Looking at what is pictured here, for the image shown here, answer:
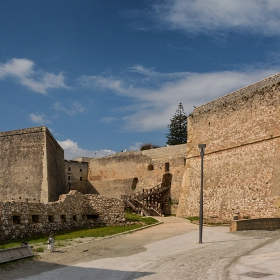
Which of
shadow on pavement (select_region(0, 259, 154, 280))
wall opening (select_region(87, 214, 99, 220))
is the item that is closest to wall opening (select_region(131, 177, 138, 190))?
wall opening (select_region(87, 214, 99, 220))

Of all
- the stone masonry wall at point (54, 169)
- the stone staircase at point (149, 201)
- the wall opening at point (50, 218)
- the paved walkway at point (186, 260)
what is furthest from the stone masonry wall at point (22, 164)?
the paved walkway at point (186, 260)

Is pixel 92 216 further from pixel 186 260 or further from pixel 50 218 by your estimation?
pixel 186 260

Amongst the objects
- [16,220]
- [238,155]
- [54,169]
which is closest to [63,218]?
[16,220]

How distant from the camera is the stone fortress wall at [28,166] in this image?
2264 cm

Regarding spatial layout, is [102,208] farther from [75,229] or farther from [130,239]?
[130,239]

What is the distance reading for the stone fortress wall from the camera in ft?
74.3

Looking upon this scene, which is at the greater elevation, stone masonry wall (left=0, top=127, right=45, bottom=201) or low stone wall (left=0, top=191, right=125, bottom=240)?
stone masonry wall (left=0, top=127, right=45, bottom=201)

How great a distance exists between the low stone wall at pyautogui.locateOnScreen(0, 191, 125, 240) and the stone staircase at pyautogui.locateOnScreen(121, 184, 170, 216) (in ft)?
27.9

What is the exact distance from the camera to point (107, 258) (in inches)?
447

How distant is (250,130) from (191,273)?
13.2m

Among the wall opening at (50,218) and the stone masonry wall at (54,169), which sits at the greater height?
the stone masonry wall at (54,169)

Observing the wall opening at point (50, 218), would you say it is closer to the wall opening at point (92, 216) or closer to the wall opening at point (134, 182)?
the wall opening at point (92, 216)

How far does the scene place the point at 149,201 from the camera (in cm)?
3019

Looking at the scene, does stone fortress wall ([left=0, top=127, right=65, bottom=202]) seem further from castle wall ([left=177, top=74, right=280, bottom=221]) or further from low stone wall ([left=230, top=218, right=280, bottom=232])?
low stone wall ([left=230, top=218, right=280, bottom=232])
